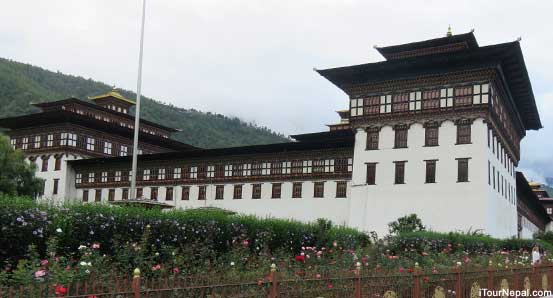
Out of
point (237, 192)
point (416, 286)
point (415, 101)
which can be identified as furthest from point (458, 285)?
point (237, 192)

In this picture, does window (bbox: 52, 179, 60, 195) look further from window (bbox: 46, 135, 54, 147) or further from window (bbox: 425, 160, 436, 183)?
window (bbox: 425, 160, 436, 183)

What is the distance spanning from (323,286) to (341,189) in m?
35.9

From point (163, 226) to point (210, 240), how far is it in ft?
4.02

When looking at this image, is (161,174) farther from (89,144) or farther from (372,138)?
(372,138)

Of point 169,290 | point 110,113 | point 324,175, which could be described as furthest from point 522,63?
point 110,113

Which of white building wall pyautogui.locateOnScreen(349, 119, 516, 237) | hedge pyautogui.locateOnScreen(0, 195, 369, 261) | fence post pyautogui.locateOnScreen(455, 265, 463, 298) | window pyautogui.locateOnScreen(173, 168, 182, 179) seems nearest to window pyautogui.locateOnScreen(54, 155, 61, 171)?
window pyautogui.locateOnScreen(173, 168, 182, 179)

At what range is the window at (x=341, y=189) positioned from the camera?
145 feet

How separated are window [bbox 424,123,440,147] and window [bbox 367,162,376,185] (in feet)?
12.4

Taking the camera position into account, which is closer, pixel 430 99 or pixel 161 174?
pixel 430 99

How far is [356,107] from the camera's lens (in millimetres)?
43125

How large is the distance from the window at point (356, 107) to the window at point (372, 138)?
139 cm

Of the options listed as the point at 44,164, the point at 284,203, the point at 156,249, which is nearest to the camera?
the point at 156,249

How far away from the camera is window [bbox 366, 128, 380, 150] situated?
4212cm

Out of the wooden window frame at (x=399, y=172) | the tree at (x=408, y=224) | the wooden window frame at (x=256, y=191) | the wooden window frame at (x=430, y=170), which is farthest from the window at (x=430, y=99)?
the wooden window frame at (x=256, y=191)
